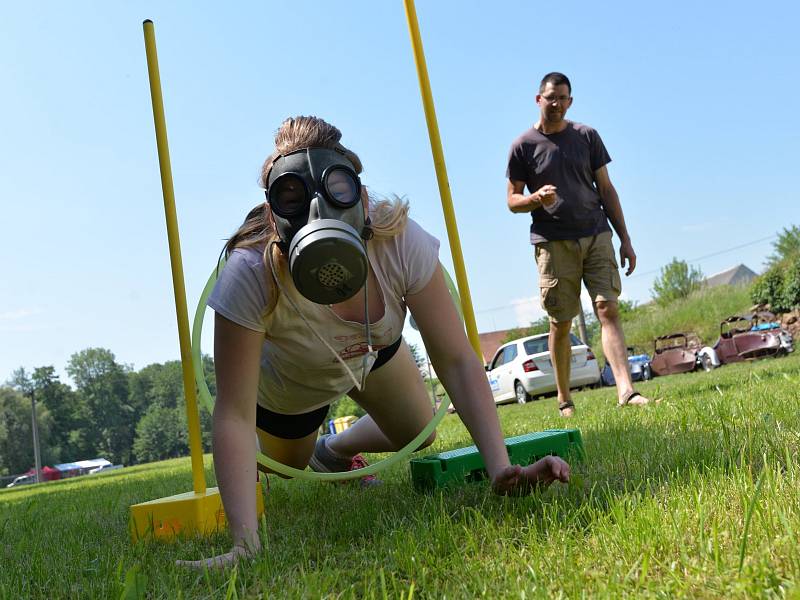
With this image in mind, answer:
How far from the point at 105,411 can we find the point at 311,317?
9897cm

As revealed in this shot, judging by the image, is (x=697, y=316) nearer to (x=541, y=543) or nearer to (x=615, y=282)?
(x=615, y=282)

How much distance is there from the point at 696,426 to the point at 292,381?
1.59m

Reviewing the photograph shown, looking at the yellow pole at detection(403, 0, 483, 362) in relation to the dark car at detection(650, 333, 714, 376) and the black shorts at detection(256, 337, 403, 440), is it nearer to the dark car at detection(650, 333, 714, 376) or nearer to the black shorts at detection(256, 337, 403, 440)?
the black shorts at detection(256, 337, 403, 440)

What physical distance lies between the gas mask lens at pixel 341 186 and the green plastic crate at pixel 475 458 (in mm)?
995

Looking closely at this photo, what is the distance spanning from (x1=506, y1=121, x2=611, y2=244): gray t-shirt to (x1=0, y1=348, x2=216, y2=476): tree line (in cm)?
8251

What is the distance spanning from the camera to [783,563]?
1189 mm

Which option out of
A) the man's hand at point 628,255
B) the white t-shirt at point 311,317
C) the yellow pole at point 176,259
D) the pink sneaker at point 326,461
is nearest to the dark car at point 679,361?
the man's hand at point 628,255

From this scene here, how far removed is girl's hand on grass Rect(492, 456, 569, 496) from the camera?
5.78 ft

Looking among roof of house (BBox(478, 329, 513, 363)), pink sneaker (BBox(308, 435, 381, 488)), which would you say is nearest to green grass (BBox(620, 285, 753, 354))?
pink sneaker (BBox(308, 435, 381, 488))

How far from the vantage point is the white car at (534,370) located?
15898 mm

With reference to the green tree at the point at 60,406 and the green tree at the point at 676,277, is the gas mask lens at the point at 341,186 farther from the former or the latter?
the green tree at the point at 60,406

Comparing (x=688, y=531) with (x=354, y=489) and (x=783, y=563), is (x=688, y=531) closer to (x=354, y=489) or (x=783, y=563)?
(x=783, y=563)

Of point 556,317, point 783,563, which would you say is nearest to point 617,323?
point 556,317

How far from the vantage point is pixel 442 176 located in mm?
2932
